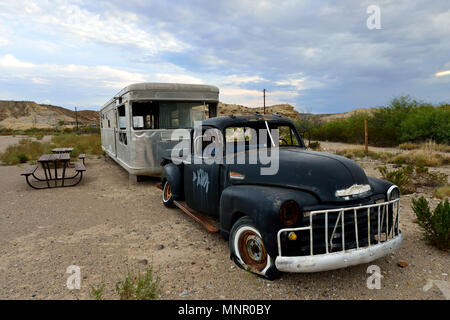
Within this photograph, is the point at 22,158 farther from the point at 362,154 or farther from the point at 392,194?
the point at 362,154

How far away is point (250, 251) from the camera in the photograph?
3326 mm

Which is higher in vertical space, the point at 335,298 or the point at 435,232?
the point at 435,232

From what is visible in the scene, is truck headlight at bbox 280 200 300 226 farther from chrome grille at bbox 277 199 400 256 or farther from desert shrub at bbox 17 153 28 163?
desert shrub at bbox 17 153 28 163

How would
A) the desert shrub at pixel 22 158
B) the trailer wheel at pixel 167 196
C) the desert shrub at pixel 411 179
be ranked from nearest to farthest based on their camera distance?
the trailer wheel at pixel 167 196 → the desert shrub at pixel 411 179 → the desert shrub at pixel 22 158

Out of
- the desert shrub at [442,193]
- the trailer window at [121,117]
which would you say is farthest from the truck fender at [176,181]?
the desert shrub at [442,193]

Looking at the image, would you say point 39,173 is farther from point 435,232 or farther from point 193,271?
point 435,232

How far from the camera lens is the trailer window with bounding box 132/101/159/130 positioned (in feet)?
26.7

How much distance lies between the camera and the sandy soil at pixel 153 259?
3.00m

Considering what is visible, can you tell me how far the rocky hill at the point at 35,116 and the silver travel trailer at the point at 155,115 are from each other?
304ft

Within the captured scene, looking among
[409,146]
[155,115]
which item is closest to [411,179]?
[155,115]

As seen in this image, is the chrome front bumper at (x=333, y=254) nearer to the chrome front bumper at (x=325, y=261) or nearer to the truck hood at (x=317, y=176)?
the chrome front bumper at (x=325, y=261)
